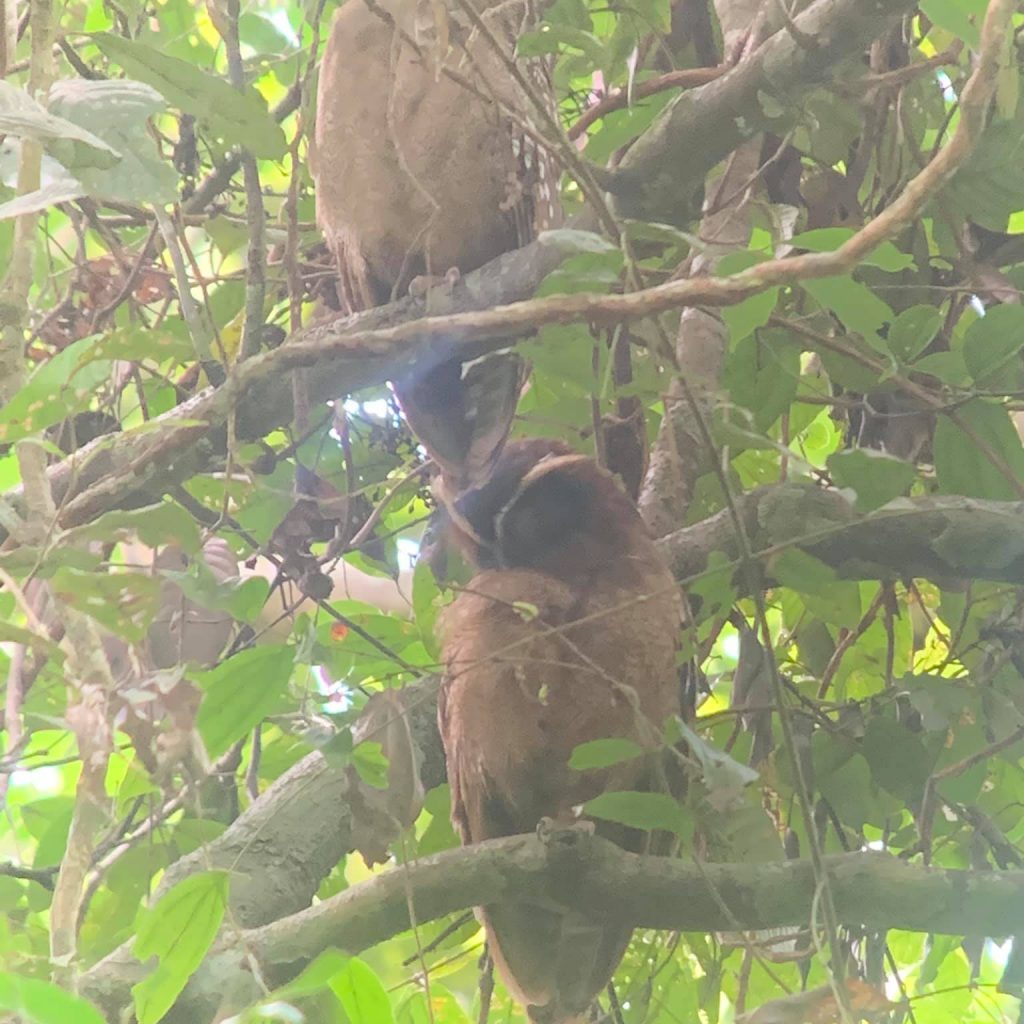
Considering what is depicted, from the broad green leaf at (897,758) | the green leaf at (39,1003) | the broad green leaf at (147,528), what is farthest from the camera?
the broad green leaf at (897,758)

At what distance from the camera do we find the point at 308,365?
0.99 m

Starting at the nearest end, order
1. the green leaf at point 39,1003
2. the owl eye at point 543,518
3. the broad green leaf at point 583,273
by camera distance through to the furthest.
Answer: the green leaf at point 39,1003 < the broad green leaf at point 583,273 < the owl eye at point 543,518

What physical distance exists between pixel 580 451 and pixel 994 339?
56cm

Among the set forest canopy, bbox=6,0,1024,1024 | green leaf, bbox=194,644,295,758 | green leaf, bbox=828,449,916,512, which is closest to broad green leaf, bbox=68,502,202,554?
forest canopy, bbox=6,0,1024,1024

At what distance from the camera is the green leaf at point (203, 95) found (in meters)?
1.00

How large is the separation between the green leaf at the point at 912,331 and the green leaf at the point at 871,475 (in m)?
0.12

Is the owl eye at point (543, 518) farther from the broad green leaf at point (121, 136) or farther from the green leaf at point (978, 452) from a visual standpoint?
the broad green leaf at point (121, 136)

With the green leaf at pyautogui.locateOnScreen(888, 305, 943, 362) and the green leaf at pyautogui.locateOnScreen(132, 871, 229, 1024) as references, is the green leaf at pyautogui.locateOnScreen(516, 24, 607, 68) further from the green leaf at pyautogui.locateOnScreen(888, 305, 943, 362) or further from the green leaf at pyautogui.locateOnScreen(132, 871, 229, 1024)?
the green leaf at pyautogui.locateOnScreen(132, 871, 229, 1024)

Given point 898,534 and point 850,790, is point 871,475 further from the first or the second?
point 850,790

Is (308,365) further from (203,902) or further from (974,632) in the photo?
(974,632)

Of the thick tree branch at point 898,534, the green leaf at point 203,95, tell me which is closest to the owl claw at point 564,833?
the thick tree branch at point 898,534

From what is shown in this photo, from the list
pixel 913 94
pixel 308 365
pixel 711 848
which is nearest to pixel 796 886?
pixel 711 848

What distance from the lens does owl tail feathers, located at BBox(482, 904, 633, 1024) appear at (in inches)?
50.6

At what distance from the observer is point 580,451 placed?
1563 millimetres
